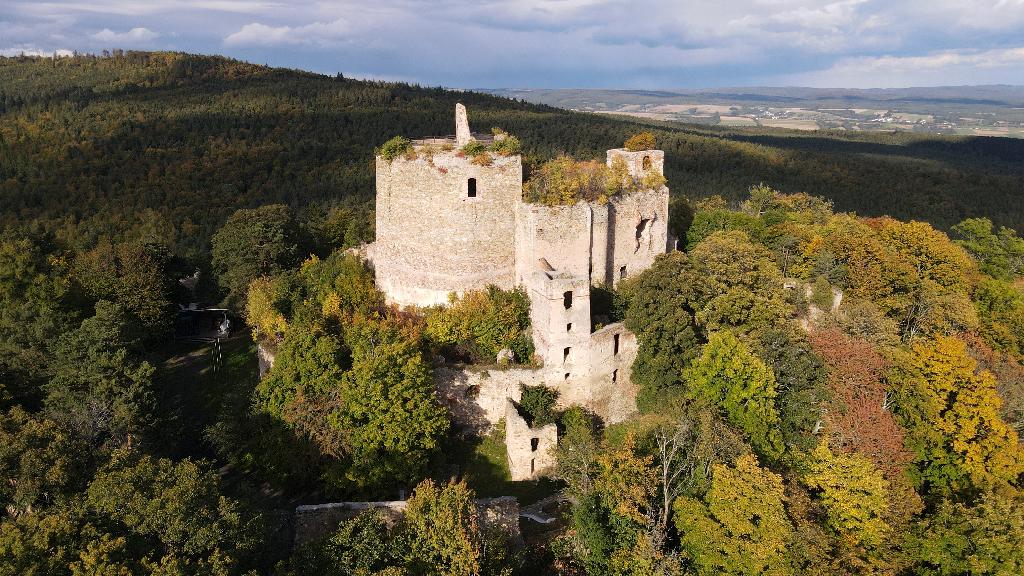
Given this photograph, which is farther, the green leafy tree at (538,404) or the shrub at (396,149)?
the shrub at (396,149)

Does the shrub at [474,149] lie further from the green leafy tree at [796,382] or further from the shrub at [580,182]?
the green leafy tree at [796,382]

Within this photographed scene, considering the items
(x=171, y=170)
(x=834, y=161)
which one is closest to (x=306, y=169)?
(x=171, y=170)

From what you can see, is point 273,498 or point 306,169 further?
point 306,169

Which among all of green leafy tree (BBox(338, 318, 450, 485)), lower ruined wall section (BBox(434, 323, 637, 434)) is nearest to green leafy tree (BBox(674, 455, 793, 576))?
lower ruined wall section (BBox(434, 323, 637, 434))

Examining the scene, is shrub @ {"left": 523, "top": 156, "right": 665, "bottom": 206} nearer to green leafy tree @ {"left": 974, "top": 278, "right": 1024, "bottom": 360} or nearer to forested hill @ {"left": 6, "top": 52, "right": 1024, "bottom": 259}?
green leafy tree @ {"left": 974, "top": 278, "right": 1024, "bottom": 360}

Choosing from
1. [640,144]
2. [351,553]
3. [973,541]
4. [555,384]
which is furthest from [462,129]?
[973,541]

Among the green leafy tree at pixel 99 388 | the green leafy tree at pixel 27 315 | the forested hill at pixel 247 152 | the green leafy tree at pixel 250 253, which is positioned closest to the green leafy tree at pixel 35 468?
the green leafy tree at pixel 99 388

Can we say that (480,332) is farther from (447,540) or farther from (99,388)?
(99,388)

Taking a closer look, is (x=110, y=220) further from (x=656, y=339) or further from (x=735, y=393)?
(x=735, y=393)
